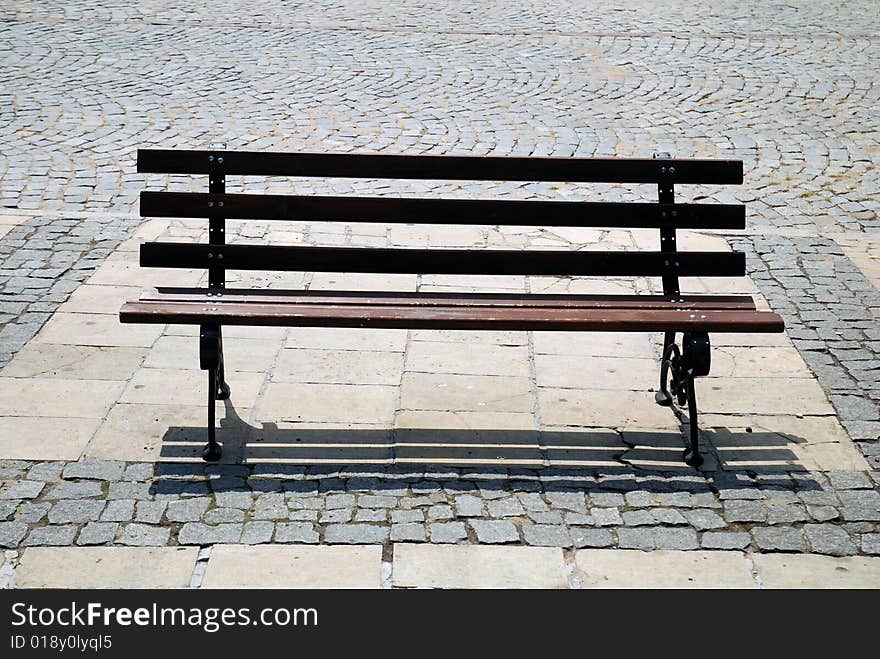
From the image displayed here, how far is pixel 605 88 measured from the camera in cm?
1145

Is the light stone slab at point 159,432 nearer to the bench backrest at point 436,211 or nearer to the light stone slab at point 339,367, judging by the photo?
the light stone slab at point 339,367

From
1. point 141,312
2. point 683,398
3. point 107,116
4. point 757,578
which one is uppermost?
point 107,116

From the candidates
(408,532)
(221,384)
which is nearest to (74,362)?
(221,384)

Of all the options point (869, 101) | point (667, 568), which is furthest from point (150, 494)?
point (869, 101)

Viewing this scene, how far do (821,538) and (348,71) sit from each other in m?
8.68

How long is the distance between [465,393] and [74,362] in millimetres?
1827

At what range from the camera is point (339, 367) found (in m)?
5.55

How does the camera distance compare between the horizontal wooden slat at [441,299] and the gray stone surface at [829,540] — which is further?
the horizontal wooden slat at [441,299]

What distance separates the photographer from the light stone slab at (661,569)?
3.92 m

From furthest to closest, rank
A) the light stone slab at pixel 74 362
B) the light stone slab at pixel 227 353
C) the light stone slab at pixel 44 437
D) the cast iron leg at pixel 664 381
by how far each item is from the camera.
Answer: the light stone slab at pixel 227 353 → the light stone slab at pixel 74 362 → the cast iron leg at pixel 664 381 → the light stone slab at pixel 44 437

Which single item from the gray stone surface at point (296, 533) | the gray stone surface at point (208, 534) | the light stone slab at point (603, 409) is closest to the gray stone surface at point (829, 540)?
the light stone slab at point (603, 409)

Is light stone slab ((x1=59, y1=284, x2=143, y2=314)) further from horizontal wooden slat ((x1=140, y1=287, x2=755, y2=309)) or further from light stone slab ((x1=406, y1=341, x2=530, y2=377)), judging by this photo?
light stone slab ((x1=406, y1=341, x2=530, y2=377))

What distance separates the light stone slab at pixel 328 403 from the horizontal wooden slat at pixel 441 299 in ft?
1.77
